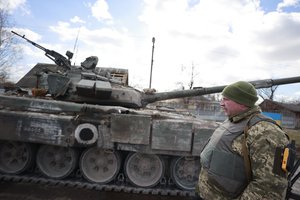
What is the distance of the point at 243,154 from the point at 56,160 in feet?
16.5

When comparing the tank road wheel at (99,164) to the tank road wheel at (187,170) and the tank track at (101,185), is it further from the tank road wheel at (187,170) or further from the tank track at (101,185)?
the tank road wheel at (187,170)

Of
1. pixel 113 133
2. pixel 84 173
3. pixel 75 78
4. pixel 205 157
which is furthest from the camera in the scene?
pixel 75 78

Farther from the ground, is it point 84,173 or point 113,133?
point 113,133

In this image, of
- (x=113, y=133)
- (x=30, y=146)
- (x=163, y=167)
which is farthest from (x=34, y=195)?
(x=163, y=167)

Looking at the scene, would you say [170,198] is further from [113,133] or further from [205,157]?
[205,157]

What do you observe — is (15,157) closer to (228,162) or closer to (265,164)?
(228,162)

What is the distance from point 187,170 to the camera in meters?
6.56

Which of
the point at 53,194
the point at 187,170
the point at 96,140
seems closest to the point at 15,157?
the point at 53,194

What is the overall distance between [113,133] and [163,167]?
4.23 feet

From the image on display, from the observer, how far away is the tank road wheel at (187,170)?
644 centimetres

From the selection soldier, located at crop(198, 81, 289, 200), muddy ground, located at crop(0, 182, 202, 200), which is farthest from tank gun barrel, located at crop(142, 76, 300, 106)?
soldier, located at crop(198, 81, 289, 200)

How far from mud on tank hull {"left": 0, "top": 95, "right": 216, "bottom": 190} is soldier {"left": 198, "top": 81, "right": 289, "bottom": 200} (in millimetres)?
3094

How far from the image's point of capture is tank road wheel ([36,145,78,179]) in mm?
6461

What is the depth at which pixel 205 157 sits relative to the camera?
2.90 metres
